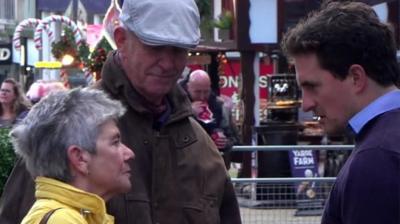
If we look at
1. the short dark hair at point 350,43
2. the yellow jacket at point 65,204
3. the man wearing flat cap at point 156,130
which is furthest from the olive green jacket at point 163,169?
the short dark hair at point 350,43

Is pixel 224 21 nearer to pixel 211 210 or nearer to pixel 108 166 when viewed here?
pixel 211 210

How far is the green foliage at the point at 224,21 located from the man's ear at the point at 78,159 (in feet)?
48.5

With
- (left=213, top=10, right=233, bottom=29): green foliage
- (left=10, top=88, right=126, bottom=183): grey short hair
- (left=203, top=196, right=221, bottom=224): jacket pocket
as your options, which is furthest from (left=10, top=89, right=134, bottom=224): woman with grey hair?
(left=213, top=10, right=233, bottom=29): green foliage

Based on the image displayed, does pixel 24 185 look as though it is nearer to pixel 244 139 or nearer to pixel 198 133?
pixel 198 133

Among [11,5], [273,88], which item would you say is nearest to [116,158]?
[273,88]

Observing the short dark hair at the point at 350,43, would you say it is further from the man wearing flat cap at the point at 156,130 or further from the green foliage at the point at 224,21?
the green foliage at the point at 224,21

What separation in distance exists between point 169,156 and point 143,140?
0.12m

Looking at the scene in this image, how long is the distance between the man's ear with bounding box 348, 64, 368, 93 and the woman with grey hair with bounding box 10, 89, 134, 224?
86 cm

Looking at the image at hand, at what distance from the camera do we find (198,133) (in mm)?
4070

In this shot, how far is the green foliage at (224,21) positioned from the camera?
1812 centimetres

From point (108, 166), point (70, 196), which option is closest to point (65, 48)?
point (108, 166)

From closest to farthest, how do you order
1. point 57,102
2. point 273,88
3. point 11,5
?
point 57,102, point 273,88, point 11,5

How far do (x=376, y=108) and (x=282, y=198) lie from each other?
7366 mm

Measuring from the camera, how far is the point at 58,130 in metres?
3.41
